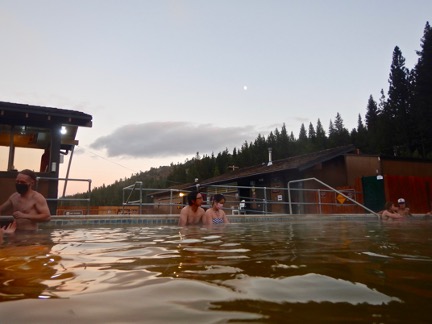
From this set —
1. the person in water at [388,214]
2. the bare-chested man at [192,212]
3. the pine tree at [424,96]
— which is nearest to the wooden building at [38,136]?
the bare-chested man at [192,212]

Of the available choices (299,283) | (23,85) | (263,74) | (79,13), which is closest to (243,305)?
(299,283)

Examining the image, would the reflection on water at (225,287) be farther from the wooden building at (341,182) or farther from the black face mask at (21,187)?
the wooden building at (341,182)

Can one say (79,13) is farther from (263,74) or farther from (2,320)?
(2,320)

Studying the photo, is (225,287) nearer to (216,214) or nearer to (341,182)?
(216,214)

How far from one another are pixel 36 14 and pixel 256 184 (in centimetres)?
1532

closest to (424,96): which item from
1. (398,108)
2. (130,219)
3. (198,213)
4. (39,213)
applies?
(398,108)

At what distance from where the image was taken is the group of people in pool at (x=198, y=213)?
22.4 feet

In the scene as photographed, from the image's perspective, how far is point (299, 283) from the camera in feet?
4.70

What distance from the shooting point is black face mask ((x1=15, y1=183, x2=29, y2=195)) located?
4.87 m

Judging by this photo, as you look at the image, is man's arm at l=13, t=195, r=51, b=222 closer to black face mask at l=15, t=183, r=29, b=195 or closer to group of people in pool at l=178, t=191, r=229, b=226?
black face mask at l=15, t=183, r=29, b=195

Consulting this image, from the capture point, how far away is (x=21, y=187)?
4.91m

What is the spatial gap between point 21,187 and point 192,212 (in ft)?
11.0

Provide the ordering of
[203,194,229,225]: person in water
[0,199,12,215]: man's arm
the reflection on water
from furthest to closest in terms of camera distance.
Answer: [203,194,229,225]: person in water → [0,199,12,215]: man's arm → the reflection on water

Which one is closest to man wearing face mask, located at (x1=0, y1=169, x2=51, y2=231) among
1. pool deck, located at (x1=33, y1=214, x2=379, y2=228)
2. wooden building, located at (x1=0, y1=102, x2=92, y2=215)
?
pool deck, located at (x1=33, y1=214, x2=379, y2=228)
